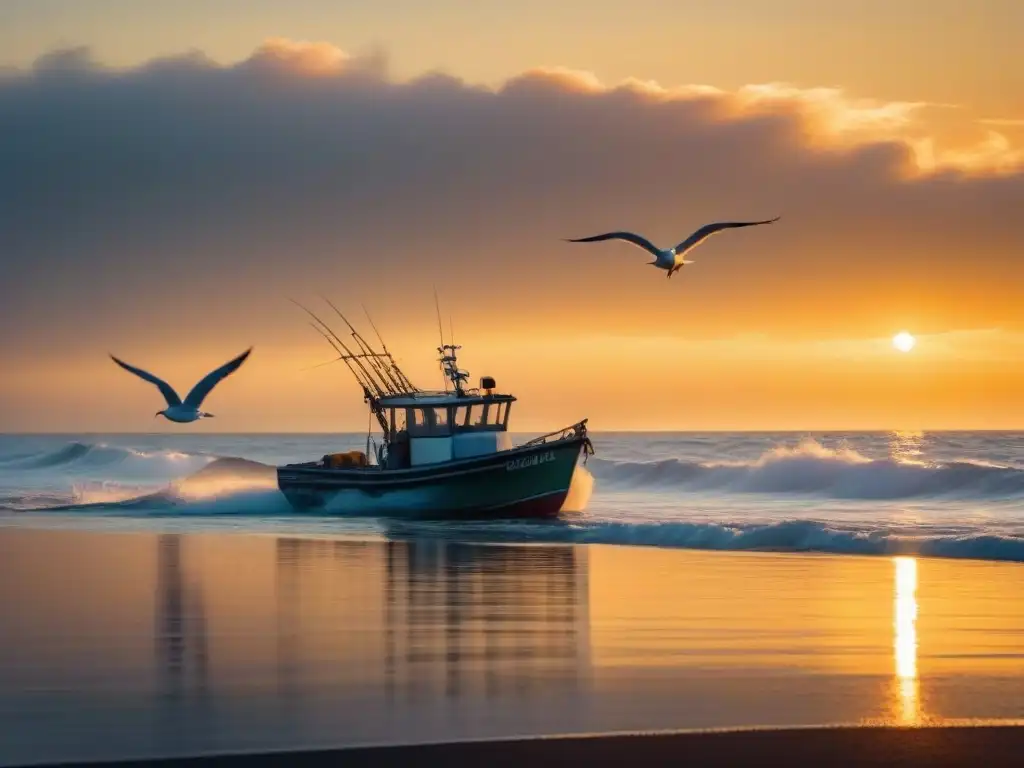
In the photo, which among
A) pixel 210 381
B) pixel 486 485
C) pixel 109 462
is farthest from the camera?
pixel 109 462

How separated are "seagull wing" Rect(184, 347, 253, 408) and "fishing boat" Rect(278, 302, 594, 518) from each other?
7.61 m

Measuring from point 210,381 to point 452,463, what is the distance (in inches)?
329

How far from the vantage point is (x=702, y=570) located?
24.8 metres

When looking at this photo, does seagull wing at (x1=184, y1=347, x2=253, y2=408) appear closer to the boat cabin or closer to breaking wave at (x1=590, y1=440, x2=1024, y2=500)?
the boat cabin

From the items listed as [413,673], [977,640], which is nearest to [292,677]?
[413,673]

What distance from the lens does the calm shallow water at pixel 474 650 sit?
1148 cm

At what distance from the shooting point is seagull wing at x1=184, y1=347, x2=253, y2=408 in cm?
3662

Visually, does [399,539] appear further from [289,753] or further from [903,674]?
[289,753]

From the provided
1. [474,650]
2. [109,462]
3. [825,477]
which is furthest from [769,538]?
[109,462]

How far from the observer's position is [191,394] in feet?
124

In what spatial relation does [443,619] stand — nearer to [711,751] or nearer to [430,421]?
[711,751]

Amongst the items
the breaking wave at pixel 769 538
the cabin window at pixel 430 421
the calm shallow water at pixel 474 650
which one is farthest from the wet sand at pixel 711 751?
the cabin window at pixel 430 421

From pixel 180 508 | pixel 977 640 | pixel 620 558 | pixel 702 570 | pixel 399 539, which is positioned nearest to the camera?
pixel 977 640

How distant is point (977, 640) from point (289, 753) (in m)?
8.19
